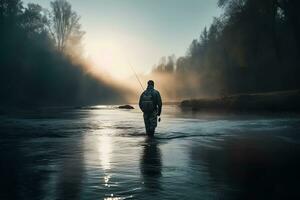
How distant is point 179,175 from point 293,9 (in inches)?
1391

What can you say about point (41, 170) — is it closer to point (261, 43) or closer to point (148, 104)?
point (148, 104)

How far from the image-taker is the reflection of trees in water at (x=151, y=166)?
7.67 metres

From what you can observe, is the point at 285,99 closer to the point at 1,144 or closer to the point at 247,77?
the point at 247,77

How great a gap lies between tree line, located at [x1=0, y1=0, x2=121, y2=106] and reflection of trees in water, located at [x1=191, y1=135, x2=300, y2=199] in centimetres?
4404

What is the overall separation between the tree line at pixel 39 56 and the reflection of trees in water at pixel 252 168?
44.0 meters

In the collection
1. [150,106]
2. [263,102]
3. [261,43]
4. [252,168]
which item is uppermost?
[261,43]

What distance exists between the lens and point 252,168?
363 inches

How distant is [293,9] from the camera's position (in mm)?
40031

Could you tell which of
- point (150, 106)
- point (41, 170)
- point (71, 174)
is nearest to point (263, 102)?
point (150, 106)

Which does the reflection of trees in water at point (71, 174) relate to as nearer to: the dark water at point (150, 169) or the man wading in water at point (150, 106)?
the dark water at point (150, 169)

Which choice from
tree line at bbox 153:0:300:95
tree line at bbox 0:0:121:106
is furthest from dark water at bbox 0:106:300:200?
tree line at bbox 0:0:121:106

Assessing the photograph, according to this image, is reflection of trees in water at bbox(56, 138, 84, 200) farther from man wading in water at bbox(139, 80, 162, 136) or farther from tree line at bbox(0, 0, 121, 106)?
tree line at bbox(0, 0, 121, 106)

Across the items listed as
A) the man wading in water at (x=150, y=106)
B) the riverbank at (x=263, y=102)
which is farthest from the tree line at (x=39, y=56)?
the man wading in water at (x=150, y=106)

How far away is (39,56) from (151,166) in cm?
5745
